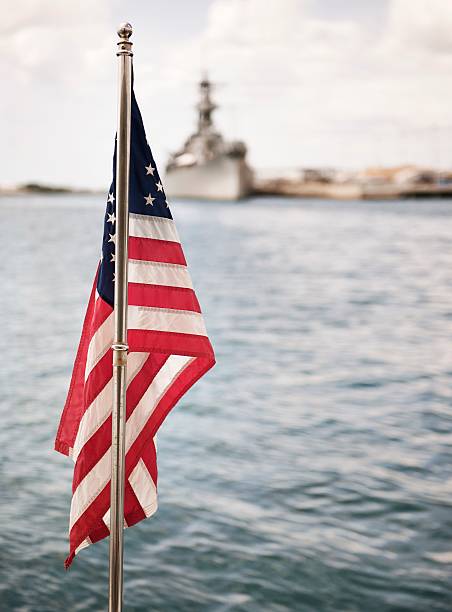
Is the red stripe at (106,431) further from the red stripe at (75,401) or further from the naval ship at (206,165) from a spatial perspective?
the naval ship at (206,165)

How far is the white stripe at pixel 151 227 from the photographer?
4.07 meters

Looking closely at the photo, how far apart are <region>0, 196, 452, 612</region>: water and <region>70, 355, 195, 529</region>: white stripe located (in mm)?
3724

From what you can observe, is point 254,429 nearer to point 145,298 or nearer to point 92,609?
point 92,609

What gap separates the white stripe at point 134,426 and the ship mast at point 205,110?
13389 cm

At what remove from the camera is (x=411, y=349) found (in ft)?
70.5

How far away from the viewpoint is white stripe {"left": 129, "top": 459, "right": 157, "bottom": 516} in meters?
4.50

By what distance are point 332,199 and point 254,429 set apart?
145412 millimetres

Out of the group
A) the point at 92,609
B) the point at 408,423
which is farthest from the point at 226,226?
the point at 92,609

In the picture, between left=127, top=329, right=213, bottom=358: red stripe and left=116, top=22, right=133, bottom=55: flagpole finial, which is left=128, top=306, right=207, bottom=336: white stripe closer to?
left=127, top=329, right=213, bottom=358: red stripe

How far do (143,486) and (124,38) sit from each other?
2228 mm

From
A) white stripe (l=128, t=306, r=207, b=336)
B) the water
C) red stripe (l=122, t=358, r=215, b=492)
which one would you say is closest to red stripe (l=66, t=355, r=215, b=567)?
red stripe (l=122, t=358, r=215, b=492)

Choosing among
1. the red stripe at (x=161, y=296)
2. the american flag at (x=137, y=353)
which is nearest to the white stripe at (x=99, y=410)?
the american flag at (x=137, y=353)

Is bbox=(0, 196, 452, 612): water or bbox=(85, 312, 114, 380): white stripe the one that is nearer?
bbox=(85, 312, 114, 380): white stripe

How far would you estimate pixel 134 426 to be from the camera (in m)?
4.38
